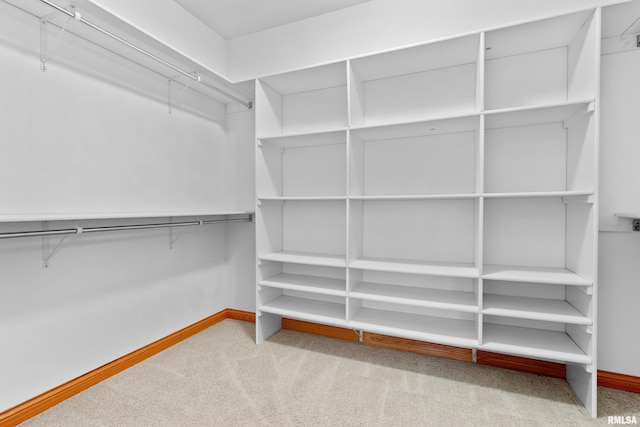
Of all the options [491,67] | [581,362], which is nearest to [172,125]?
[491,67]

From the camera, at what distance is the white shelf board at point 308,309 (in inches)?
88.6

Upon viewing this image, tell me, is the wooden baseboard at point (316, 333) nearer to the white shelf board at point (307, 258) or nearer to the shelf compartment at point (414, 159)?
the white shelf board at point (307, 258)

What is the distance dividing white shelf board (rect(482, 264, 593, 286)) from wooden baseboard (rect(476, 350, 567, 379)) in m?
0.64

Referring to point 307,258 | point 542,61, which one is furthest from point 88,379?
point 542,61

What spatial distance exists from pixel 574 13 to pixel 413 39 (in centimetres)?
87

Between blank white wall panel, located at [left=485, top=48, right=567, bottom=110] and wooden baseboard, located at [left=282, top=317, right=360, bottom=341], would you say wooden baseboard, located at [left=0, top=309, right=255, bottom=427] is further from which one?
blank white wall panel, located at [left=485, top=48, right=567, bottom=110]

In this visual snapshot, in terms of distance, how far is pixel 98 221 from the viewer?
1948mm

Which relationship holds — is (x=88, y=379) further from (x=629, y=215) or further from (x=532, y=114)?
(x=629, y=215)

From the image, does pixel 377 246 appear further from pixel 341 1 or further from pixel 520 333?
pixel 341 1

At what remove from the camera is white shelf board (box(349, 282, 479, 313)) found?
1.92m

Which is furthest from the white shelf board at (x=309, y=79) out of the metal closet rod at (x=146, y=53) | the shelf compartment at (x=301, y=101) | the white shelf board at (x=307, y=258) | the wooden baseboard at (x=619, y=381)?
the wooden baseboard at (x=619, y=381)

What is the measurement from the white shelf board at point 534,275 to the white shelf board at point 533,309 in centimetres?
20

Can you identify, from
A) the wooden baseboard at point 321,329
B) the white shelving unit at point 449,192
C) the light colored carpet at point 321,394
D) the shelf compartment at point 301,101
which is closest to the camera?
the light colored carpet at point 321,394

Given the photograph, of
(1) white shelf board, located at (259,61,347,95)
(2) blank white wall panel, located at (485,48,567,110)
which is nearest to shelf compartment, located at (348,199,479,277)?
(2) blank white wall panel, located at (485,48,567,110)
